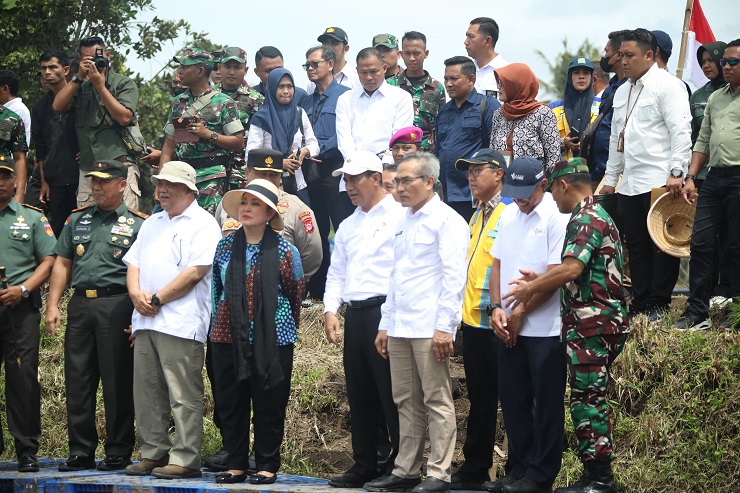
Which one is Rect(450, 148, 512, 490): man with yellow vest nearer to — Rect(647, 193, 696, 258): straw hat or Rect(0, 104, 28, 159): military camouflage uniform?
Rect(647, 193, 696, 258): straw hat

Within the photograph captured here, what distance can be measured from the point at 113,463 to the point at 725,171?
16.9 ft

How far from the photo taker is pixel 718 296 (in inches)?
336

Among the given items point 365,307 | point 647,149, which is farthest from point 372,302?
point 647,149

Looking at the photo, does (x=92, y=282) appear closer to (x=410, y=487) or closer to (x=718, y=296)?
(x=410, y=487)

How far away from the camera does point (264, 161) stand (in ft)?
27.1

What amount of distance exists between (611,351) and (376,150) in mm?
3960

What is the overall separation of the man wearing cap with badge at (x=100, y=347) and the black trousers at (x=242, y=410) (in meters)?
1.01

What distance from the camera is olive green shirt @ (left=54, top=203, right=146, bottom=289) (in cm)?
774

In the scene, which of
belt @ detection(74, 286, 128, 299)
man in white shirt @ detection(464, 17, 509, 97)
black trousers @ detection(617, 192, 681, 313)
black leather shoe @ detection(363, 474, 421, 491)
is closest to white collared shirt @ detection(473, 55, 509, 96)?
man in white shirt @ detection(464, 17, 509, 97)

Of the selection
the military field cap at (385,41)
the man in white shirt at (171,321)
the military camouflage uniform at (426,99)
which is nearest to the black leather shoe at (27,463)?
the man in white shirt at (171,321)

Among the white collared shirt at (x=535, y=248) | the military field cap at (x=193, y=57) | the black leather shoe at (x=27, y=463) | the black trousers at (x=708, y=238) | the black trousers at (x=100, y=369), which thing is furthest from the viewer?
the military field cap at (x=193, y=57)

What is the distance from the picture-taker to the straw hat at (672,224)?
8206 mm

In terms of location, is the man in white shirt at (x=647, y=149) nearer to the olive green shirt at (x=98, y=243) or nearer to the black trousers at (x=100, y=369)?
the olive green shirt at (x=98, y=243)

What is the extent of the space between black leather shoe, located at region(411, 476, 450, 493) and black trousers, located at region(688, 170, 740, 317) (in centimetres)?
281
